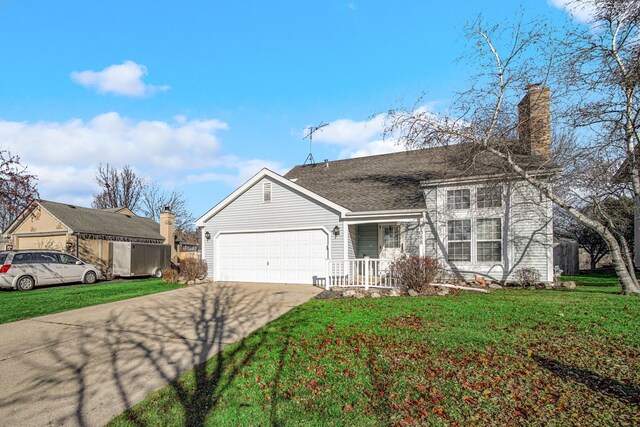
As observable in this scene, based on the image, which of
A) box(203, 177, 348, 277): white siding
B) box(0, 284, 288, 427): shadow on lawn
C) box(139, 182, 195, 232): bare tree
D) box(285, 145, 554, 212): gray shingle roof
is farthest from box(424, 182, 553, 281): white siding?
box(139, 182, 195, 232): bare tree

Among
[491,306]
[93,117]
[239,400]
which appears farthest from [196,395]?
[93,117]

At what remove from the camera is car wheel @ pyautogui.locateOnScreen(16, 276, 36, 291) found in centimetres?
1291

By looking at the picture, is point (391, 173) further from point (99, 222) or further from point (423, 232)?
point (99, 222)

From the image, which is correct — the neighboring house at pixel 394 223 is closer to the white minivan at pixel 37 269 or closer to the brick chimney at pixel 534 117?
the brick chimney at pixel 534 117

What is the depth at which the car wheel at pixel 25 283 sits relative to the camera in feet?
42.4

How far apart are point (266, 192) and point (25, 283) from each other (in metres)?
9.86

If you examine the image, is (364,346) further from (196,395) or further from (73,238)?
(73,238)

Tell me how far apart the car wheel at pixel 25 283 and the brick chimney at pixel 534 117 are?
18.7m

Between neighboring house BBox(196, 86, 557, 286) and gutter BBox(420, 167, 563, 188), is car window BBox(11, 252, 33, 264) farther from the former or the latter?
gutter BBox(420, 167, 563, 188)

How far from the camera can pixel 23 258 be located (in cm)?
1320

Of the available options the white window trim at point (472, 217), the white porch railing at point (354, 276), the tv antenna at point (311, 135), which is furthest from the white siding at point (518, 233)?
the tv antenna at point (311, 135)

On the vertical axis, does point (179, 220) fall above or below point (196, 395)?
above

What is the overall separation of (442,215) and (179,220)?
35.5m

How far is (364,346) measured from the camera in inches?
203
